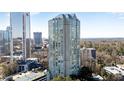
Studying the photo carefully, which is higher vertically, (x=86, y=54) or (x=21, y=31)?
(x=21, y=31)

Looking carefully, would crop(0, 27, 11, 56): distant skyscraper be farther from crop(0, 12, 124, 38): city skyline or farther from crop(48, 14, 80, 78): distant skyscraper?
crop(48, 14, 80, 78): distant skyscraper

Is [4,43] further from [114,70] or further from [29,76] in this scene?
[114,70]

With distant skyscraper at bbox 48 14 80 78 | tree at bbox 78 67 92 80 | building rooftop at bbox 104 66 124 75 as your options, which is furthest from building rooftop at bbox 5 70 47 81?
building rooftop at bbox 104 66 124 75

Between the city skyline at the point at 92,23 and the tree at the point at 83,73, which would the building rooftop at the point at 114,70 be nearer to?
the tree at the point at 83,73

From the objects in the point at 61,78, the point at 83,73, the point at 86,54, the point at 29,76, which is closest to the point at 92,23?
the point at 86,54
